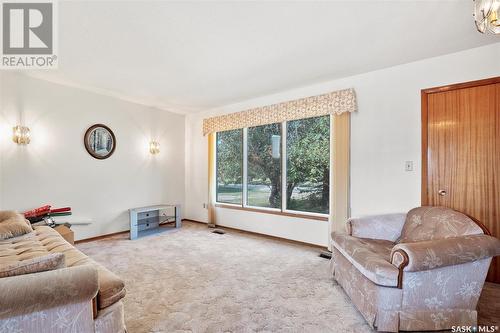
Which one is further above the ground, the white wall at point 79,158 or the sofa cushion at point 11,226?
the white wall at point 79,158

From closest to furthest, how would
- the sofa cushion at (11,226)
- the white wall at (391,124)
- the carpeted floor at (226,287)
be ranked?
the carpeted floor at (226,287) → the sofa cushion at (11,226) → the white wall at (391,124)

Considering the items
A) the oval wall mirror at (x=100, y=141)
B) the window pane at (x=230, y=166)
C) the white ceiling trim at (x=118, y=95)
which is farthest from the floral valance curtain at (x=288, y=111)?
the oval wall mirror at (x=100, y=141)

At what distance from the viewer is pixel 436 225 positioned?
6.95 feet

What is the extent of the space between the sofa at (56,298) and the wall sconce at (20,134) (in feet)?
9.02

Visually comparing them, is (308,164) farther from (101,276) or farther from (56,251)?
(56,251)


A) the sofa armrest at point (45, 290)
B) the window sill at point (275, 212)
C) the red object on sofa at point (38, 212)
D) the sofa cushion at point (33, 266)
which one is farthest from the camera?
the window sill at point (275, 212)

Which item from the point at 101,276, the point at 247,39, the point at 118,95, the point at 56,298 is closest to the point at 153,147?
the point at 118,95

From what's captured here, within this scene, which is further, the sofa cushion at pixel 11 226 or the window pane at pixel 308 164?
the window pane at pixel 308 164

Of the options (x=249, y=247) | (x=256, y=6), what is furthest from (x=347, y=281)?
(x=256, y=6)

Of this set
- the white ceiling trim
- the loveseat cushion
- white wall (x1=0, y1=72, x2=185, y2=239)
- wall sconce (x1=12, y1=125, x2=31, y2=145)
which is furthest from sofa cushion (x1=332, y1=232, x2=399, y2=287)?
wall sconce (x1=12, y1=125, x2=31, y2=145)

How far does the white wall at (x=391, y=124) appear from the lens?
265 cm

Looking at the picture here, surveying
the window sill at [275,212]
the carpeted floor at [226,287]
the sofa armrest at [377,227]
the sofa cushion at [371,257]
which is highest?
the sofa armrest at [377,227]

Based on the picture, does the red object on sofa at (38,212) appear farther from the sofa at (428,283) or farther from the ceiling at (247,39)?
the sofa at (428,283)

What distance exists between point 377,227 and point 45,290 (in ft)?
8.80
